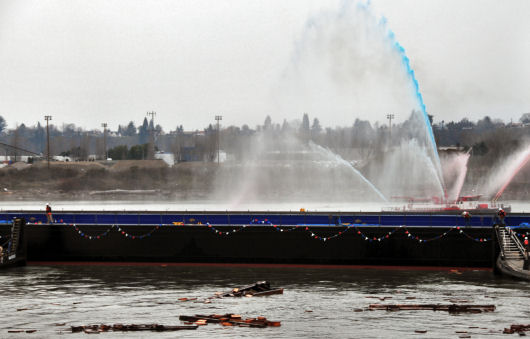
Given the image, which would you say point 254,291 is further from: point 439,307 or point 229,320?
point 439,307

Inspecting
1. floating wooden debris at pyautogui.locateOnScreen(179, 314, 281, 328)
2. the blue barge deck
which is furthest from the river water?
the blue barge deck

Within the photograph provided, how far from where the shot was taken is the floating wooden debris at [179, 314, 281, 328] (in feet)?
146

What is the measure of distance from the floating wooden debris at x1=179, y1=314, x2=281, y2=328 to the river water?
0.68m

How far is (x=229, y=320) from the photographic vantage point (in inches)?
1789

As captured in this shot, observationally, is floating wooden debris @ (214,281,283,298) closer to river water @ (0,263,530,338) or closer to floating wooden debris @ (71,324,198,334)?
river water @ (0,263,530,338)

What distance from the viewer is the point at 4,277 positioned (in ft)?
196

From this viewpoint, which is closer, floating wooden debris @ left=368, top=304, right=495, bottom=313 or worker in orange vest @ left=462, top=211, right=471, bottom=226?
floating wooden debris @ left=368, top=304, right=495, bottom=313

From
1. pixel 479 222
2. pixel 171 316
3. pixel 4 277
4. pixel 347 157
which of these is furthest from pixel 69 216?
pixel 347 157

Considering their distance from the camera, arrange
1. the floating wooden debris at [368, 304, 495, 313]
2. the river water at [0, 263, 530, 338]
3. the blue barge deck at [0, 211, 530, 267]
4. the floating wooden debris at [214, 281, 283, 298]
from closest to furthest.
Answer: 1. the river water at [0, 263, 530, 338]
2. the floating wooden debris at [368, 304, 495, 313]
3. the floating wooden debris at [214, 281, 283, 298]
4. the blue barge deck at [0, 211, 530, 267]

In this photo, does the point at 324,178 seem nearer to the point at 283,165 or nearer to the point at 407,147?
the point at 283,165

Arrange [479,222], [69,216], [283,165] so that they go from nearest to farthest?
[479,222], [69,216], [283,165]

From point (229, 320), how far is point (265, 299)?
19.9ft

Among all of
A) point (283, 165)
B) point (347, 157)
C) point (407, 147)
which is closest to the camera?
point (407, 147)

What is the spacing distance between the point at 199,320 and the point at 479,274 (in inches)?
911
